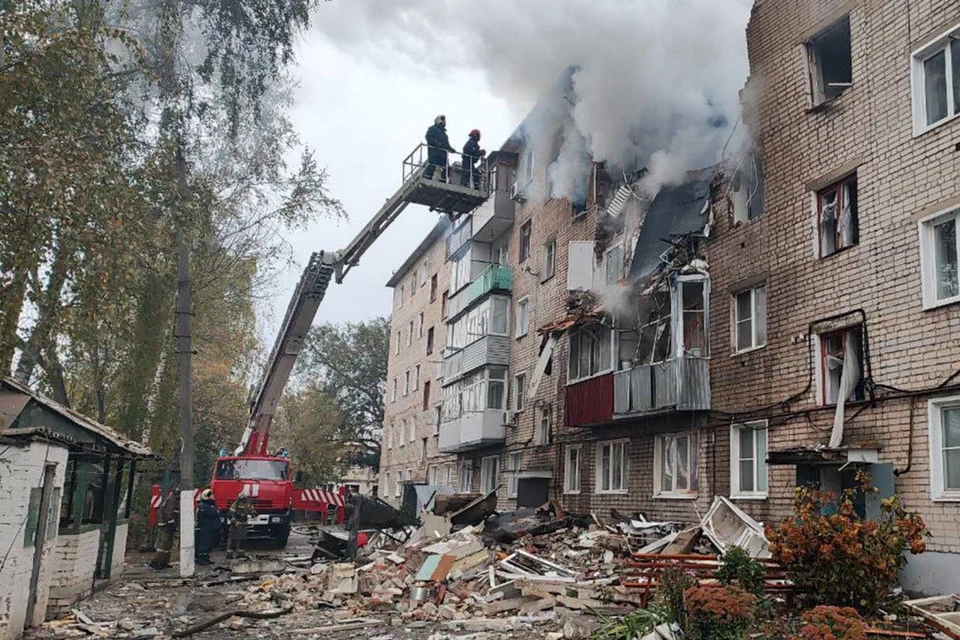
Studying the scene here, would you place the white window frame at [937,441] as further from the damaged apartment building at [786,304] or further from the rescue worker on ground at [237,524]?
the rescue worker on ground at [237,524]

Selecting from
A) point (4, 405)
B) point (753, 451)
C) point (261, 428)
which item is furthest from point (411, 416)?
point (4, 405)

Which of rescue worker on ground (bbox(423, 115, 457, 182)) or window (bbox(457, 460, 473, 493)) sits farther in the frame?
window (bbox(457, 460, 473, 493))

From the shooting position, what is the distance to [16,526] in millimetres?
9398

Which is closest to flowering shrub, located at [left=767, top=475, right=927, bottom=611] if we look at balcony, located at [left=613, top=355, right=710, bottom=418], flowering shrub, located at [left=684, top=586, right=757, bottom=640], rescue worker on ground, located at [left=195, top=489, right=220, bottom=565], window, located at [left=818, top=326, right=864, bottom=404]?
flowering shrub, located at [left=684, top=586, right=757, bottom=640]

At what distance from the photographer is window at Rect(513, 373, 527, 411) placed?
27000 millimetres

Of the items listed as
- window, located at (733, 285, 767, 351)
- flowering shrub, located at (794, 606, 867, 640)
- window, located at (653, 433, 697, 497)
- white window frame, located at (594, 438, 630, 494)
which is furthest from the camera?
white window frame, located at (594, 438, 630, 494)

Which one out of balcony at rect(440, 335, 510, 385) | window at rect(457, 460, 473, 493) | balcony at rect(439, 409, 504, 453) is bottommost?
window at rect(457, 460, 473, 493)

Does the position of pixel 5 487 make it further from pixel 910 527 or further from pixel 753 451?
pixel 753 451

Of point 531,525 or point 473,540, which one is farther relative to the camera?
point 531,525

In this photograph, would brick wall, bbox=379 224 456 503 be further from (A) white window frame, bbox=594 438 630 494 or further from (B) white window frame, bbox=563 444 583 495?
(A) white window frame, bbox=594 438 630 494

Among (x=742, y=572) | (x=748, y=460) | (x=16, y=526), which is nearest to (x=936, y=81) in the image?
(x=748, y=460)

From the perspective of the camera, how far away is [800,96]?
15242 mm

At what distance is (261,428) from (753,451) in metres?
13.6

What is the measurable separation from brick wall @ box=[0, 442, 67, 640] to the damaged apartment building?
10603 millimetres
